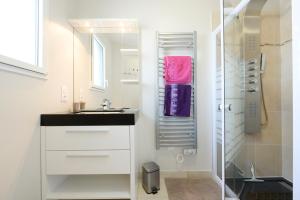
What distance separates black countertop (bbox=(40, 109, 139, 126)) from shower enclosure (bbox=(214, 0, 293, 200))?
91 cm

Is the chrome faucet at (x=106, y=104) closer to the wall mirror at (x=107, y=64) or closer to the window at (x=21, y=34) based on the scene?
the wall mirror at (x=107, y=64)

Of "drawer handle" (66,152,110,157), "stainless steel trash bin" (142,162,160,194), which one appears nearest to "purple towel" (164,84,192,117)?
"stainless steel trash bin" (142,162,160,194)

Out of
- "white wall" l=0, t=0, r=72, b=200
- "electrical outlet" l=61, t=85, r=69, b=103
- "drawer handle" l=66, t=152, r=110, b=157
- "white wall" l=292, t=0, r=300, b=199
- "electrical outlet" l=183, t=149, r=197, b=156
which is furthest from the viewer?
"electrical outlet" l=183, t=149, r=197, b=156

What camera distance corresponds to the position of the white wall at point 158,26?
8.35 feet

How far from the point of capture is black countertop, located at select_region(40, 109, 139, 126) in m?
1.54

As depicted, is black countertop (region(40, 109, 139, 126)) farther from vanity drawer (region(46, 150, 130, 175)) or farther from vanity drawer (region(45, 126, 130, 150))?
vanity drawer (region(46, 150, 130, 175))

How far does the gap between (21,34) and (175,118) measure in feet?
5.69

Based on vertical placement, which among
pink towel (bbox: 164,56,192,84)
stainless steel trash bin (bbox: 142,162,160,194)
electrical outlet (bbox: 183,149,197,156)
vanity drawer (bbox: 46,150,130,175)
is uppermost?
pink towel (bbox: 164,56,192,84)

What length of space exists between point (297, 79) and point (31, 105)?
1.53 meters

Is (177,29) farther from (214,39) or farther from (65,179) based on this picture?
(65,179)

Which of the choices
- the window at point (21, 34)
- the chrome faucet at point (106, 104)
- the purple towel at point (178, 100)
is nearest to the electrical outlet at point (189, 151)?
the purple towel at point (178, 100)

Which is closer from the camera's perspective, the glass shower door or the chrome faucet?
the glass shower door

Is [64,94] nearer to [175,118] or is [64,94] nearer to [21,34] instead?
[21,34]

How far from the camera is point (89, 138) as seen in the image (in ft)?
5.08
